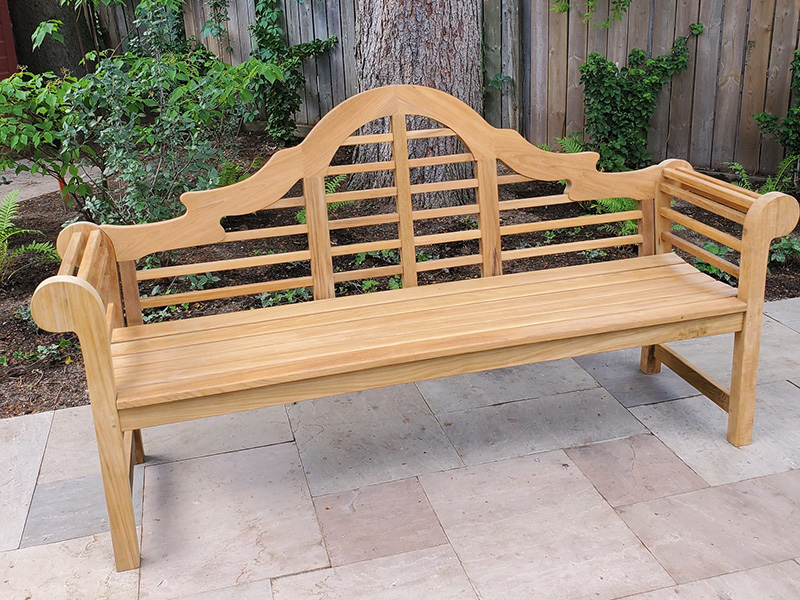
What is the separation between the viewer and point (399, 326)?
295 cm

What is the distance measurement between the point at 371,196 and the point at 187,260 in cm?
196

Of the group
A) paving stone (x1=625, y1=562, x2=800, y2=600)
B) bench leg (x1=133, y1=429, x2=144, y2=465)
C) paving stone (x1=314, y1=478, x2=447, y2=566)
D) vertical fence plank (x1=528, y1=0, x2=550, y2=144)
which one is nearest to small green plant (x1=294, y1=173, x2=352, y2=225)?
vertical fence plank (x1=528, y1=0, x2=550, y2=144)

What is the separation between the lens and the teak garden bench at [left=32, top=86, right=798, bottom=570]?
2.58 metres

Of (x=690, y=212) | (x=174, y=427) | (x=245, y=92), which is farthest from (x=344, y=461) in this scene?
(x=690, y=212)

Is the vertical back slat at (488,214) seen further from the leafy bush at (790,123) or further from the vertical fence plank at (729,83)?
the vertical fence plank at (729,83)

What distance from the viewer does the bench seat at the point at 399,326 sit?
2.65 m

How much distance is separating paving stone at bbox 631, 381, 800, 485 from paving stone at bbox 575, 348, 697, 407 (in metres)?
0.07

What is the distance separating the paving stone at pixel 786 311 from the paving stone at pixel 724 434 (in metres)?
0.71

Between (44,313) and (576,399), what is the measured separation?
2187mm

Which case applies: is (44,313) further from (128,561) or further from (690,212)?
(690,212)

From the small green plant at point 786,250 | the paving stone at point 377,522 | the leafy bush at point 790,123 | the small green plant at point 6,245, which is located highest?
the leafy bush at point 790,123

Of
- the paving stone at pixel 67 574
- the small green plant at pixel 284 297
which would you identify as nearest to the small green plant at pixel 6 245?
the small green plant at pixel 284 297

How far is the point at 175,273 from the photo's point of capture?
308 centimetres

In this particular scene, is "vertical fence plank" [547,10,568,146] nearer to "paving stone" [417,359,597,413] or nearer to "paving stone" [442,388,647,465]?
"paving stone" [417,359,597,413]
